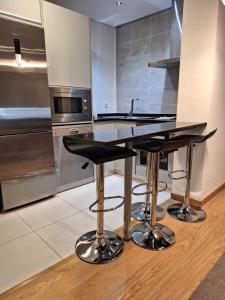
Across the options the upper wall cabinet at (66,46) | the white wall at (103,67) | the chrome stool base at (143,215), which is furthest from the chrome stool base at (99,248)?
the white wall at (103,67)

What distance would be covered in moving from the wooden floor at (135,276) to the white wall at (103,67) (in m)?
2.76

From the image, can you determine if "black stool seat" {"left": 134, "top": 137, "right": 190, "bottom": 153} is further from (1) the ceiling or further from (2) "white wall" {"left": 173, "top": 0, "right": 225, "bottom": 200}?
(1) the ceiling

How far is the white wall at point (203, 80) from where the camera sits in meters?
2.04

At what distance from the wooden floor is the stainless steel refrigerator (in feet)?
3.75

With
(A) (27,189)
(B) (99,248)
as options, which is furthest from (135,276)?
(A) (27,189)

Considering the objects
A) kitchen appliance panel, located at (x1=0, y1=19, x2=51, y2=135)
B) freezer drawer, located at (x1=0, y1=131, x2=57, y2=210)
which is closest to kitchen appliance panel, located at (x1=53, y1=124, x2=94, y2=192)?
freezer drawer, located at (x1=0, y1=131, x2=57, y2=210)

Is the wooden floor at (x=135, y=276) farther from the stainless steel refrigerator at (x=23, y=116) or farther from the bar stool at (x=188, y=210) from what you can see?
the stainless steel refrigerator at (x=23, y=116)

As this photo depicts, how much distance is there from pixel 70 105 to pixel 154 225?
5.79ft

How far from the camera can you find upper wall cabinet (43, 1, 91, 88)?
7.71 ft

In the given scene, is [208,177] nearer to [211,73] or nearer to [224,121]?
[224,121]

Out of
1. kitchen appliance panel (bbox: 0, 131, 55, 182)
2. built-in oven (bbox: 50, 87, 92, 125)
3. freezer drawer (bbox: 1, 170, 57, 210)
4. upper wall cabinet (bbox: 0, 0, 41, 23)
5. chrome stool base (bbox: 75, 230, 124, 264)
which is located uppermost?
upper wall cabinet (bbox: 0, 0, 41, 23)

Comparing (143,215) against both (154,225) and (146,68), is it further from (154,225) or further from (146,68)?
(146,68)

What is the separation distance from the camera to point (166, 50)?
3340 mm

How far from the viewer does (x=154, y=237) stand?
1.77m
